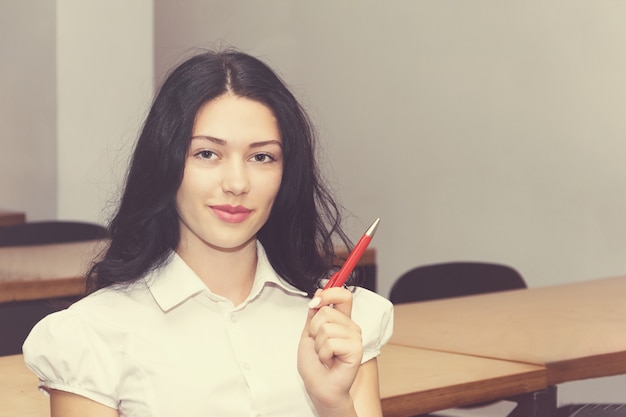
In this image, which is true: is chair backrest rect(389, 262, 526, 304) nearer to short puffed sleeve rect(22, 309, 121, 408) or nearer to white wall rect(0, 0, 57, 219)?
short puffed sleeve rect(22, 309, 121, 408)

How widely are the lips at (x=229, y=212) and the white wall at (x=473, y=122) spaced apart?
9.00ft

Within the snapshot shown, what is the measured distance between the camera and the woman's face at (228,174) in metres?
1.43

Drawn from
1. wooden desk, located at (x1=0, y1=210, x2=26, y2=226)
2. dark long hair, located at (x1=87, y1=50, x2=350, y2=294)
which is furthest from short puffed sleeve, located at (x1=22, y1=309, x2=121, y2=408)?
wooden desk, located at (x1=0, y1=210, x2=26, y2=226)

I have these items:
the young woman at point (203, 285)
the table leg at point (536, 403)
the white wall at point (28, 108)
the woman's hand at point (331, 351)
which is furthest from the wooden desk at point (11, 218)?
the woman's hand at point (331, 351)

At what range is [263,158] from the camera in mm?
1483

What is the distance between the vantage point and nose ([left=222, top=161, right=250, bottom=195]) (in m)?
1.42

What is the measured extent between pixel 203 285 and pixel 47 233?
258 centimetres

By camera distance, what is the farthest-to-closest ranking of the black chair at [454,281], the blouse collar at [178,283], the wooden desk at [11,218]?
the wooden desk at [11,218], the black chair at [454,281], the blouse collar at [178,283]

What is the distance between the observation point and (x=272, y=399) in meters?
1.49

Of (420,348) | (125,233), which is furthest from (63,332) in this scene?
(420,348)

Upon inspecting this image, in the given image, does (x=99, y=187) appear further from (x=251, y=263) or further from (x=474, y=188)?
(x=251, y=263)

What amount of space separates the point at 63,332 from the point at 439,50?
3374 millimetres

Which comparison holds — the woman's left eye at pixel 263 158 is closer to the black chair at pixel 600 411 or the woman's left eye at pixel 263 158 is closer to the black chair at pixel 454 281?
the black chair at pixel 600 411

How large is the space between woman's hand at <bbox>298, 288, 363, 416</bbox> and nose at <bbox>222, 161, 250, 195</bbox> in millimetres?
207
